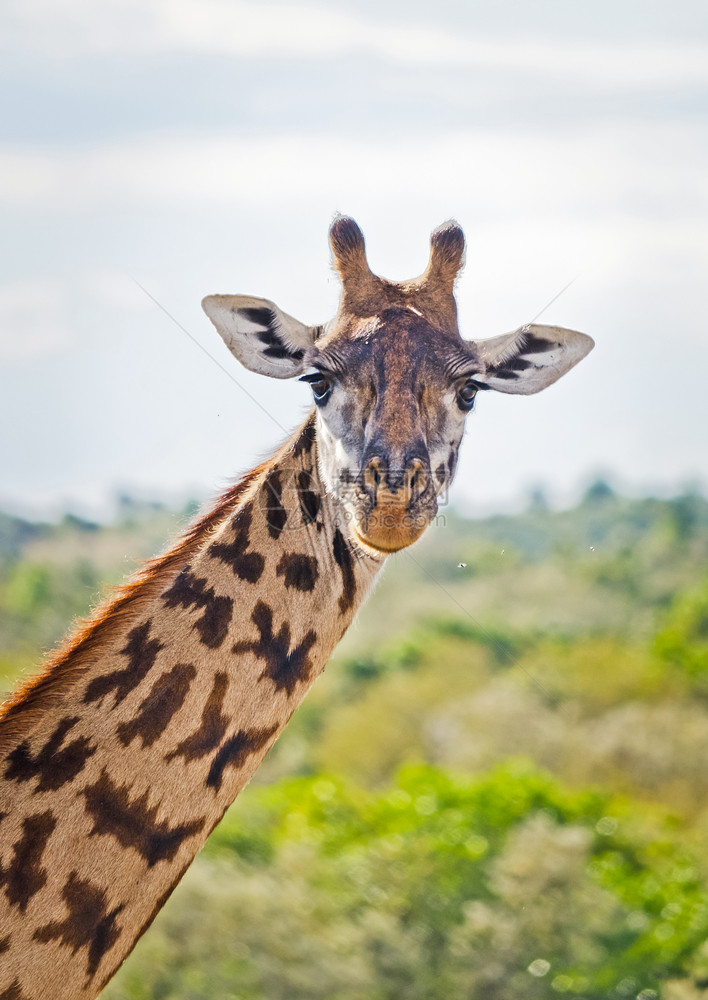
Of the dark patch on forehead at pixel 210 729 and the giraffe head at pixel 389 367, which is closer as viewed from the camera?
the dark patch on forehead at pixel 210 729

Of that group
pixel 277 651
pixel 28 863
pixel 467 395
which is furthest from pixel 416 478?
pixel 28 863

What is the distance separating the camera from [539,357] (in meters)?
7.10

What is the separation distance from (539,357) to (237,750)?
3.19 m

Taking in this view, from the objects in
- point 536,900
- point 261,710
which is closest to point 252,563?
point 261,710

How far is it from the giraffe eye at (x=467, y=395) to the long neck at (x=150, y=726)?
99cm

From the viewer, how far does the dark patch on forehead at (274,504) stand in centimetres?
612

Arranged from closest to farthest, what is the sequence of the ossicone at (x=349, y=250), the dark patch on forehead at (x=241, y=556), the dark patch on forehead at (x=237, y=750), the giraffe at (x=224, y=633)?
1. the giraffe at (x=224, y=633)
2. the dark patch on forehead at (x=237, y=750)
3. the dark patch on forehead at (x=241, y=556)
4. the ossicone at (x=349, y=250)

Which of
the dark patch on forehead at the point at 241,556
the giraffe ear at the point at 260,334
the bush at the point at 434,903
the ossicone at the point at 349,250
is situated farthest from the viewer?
the bush at the point at 434,903

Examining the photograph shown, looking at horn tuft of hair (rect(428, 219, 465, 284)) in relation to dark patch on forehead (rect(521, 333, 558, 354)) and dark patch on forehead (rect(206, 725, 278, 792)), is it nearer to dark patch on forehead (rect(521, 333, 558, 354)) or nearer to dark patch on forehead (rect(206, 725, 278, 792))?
dark patch on forehead (rect(521, 333, 558, 354))

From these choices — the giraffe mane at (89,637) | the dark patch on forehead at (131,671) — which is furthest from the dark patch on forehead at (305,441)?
the dark patch on forehead at (131,671)

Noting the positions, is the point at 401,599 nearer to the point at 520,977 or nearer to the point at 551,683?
the point at 551,683

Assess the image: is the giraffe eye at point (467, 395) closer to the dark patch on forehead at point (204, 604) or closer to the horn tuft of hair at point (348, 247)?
the horn tuft of hair at point (348, 247)

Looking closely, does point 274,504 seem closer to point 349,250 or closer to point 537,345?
point 349,250

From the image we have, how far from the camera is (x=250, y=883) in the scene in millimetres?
32250
